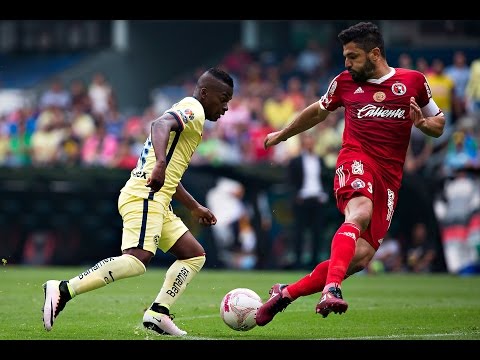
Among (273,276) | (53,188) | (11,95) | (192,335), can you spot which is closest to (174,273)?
(192,335)

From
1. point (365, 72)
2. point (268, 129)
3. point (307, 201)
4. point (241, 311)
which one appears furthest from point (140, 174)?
point (268, 129)

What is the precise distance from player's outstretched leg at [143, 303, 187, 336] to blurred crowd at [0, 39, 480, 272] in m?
9.52

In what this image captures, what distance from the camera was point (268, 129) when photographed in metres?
20.4

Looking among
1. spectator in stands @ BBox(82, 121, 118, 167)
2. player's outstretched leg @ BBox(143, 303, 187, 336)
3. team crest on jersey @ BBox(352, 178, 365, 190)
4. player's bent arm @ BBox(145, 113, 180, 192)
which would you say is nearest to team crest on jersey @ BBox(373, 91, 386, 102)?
team crest on jersey @ BBox(352, 178, 365, 190)

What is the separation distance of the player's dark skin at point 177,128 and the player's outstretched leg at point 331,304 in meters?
1.41

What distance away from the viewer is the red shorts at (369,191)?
8.13 meters

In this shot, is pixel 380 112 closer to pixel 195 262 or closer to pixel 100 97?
pixel 195 262

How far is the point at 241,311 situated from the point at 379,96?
1971mm

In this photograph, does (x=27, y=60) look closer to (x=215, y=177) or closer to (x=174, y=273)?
(x=215, y=177)

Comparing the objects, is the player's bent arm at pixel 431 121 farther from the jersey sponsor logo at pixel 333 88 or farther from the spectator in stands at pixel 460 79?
the spectator in stands at pixel 460 79

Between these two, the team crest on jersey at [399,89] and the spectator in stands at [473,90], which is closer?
the team crest on jersey at [399,89]

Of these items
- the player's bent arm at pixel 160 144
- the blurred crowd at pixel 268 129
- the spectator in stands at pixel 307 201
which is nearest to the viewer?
the player's bent arm at pixel 160 144

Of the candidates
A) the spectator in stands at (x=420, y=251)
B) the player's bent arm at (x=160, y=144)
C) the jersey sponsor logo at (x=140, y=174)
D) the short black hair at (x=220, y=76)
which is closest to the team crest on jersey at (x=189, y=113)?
the player's bent arm at (x=160, y=144)

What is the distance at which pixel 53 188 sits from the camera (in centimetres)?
1900
